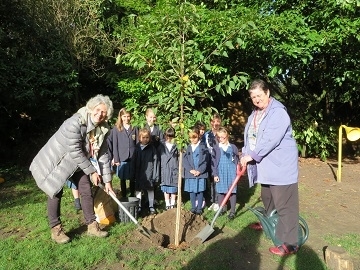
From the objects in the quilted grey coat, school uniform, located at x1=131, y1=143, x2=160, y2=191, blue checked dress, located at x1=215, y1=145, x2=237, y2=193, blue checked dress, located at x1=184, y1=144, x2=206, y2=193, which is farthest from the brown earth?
the quilted grey coat

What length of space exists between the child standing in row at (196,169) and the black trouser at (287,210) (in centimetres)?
155

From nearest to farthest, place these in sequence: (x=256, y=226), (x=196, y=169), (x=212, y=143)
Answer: (x=256, y=226), (x=196, y=169), (x=212, y=143)

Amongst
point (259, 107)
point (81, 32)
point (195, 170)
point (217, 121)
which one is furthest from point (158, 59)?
point (81, 32)

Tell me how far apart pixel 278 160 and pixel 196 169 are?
1.77m

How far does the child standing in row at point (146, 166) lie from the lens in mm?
5645

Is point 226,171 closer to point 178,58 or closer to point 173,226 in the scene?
point 173,226

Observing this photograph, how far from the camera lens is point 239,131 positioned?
16.4m

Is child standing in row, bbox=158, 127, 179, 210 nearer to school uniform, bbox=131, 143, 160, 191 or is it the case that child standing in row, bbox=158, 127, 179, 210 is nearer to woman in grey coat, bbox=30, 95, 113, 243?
school uniform, bbox=131, 143, 160, 191

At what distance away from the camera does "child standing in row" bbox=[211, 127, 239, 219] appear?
18.2 feet

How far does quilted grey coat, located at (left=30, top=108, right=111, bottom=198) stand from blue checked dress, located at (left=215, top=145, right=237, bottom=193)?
219 cm

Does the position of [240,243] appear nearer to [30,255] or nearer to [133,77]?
[30,255]

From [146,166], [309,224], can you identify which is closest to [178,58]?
[146,166]

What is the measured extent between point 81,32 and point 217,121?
5978mm

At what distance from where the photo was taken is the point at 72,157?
4.08 m
